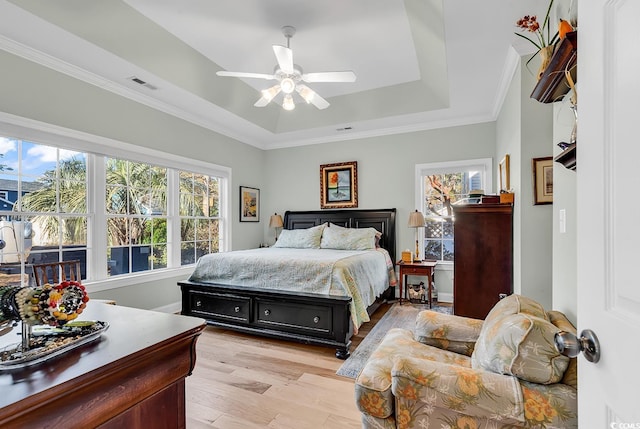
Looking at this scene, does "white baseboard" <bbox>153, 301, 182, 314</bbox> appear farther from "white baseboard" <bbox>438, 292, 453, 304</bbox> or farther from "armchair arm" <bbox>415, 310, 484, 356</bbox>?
"white baseboard" <bbox>438, 292, 453, 304</bbox>

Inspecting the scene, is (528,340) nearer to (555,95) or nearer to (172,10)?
(555,95)

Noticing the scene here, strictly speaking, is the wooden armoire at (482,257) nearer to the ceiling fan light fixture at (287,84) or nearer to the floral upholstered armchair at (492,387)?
the floral upholstered armchair at (492,387)

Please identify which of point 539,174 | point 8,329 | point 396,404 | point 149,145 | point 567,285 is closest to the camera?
point 8,329

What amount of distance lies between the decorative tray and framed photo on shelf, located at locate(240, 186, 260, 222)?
15.0 ft

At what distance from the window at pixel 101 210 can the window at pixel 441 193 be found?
10.7 feet

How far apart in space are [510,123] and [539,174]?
881 mm

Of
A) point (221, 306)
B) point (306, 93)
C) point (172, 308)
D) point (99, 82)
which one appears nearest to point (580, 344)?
point (306, 93)

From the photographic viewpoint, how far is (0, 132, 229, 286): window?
286 cm

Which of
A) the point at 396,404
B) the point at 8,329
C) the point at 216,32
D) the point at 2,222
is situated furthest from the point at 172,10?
the point at 396,404

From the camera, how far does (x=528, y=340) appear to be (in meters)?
1.21

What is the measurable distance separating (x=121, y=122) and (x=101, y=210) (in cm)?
101

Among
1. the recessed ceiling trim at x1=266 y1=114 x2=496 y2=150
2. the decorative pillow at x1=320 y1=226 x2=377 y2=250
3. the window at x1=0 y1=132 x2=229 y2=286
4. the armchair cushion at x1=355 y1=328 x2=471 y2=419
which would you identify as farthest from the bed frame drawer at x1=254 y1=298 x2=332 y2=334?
the recessed ceiling trim at x1=266 y1=114 x2=496 y2=150

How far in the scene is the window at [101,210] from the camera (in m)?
2.86

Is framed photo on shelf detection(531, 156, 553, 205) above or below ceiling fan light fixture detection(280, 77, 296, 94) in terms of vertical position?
below
